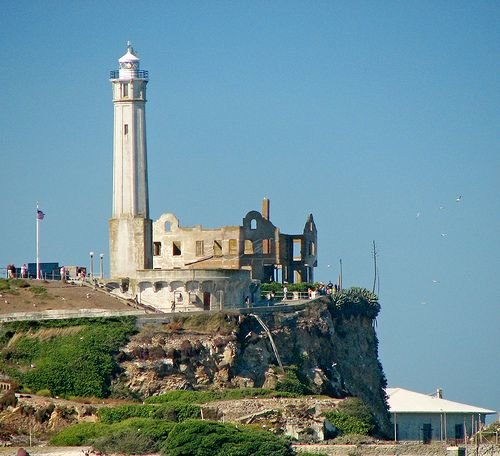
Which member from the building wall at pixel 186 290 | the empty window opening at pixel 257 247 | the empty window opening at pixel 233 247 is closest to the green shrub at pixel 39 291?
the building wall at pixel 186 290

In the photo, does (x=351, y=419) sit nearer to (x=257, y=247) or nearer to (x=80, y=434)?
(x=80, y=434)

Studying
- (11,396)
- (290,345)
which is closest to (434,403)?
(290,345)

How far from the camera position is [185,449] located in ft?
237

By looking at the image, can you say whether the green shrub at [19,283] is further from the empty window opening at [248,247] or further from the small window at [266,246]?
the small window at [266,246]

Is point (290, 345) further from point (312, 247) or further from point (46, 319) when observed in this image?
point (312, 247)

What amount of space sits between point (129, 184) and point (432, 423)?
19023 millimetres

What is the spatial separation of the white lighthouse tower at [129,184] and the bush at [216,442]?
23.7 m

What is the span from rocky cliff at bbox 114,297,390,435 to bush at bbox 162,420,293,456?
10.7 m

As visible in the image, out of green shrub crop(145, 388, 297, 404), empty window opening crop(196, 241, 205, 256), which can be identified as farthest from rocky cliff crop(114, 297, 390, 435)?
empty window opening crop(196, 241, 205, 256)

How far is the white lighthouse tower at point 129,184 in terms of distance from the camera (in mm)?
97125

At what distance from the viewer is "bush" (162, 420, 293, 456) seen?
237 feet

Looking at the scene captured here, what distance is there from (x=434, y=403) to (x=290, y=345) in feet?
55.8

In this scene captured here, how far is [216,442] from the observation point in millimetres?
72750

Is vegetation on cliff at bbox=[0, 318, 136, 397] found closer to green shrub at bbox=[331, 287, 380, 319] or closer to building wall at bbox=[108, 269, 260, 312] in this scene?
building wall at bbox=[108, 269, 260, 312]
